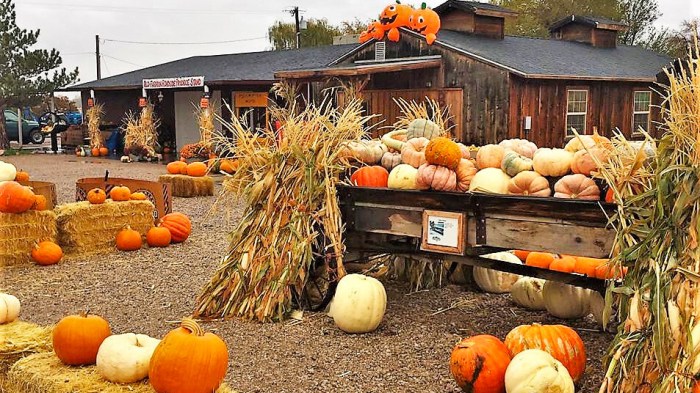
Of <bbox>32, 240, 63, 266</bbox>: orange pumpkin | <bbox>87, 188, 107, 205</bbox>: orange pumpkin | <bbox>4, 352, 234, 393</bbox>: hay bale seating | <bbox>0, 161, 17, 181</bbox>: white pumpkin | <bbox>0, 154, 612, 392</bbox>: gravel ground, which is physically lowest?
<bbox>0, 154, 612, 392</bbox>: gravel ground

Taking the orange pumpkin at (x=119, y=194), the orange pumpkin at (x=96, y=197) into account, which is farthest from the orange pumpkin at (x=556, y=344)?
the orange pumpkin at (x=119, y=194)

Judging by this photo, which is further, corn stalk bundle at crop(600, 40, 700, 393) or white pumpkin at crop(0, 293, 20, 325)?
white pumpkin at crop(0, 293, 20, 325)

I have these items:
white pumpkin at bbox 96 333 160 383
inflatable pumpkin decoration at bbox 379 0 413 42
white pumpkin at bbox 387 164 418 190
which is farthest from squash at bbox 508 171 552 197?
inflatable pumpkin decoration at bbox 379 0 413 42

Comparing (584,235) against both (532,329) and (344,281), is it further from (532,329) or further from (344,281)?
(344,281)

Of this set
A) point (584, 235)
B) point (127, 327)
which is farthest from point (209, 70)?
point (584, 235)

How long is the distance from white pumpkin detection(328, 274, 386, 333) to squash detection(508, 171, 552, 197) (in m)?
1.25

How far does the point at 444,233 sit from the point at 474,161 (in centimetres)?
72

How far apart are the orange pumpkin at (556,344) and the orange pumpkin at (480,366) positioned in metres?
0.13

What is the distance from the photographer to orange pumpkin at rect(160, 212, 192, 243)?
30.0 feet

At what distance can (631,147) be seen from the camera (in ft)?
12.6

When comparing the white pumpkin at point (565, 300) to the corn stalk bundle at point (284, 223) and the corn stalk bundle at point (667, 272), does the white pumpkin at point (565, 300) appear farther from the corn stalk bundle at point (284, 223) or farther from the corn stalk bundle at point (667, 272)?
the corn stalk bundle at point (667, 272)

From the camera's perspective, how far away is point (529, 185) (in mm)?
4656

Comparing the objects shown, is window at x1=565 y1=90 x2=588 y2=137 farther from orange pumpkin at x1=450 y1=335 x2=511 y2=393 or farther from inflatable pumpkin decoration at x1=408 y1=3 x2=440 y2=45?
orange pumpkin at x1=450 y1=335 x2=511 y2=393

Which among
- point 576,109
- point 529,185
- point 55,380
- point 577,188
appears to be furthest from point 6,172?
point 576,109
